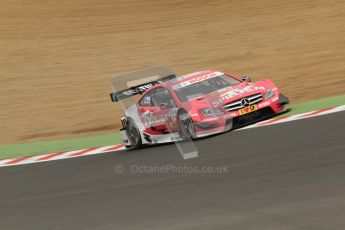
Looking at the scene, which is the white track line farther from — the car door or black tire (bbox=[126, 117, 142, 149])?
the car door

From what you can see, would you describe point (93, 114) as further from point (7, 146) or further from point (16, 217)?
point (16, 217)

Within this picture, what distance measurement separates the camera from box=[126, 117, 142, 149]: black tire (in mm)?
13648

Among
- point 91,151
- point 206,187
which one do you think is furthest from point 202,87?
point 206,187

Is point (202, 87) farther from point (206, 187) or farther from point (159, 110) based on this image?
point (206, 187)

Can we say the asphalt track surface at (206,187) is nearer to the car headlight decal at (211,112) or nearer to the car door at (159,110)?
the car headlight decal at (211,112)

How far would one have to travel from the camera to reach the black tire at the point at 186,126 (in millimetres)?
12680

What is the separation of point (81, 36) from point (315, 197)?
872 inches

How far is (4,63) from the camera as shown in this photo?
26.2 metres

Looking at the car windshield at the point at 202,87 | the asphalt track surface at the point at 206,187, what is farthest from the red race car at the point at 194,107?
the asphalt track surface at the point at 206,187

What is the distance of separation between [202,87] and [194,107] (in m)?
0.92

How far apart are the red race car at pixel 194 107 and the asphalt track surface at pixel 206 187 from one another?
33 centimetres

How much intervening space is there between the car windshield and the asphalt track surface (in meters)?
1.11

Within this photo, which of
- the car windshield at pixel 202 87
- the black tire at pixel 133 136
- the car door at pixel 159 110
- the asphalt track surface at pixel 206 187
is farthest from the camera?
the black tire at pixel 133 136

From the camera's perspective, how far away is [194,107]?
504 inches
